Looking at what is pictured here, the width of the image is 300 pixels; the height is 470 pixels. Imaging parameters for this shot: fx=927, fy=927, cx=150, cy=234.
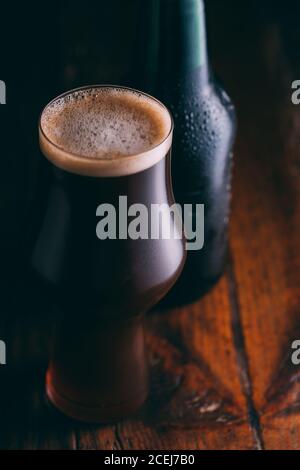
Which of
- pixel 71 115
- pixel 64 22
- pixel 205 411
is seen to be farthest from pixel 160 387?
pixel 64 22

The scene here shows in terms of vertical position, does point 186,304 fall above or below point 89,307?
below

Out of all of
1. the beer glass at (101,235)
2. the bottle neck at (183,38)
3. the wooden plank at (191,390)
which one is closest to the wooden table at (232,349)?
the wooden plank at (191,390)

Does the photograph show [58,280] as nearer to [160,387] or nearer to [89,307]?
[89,307]

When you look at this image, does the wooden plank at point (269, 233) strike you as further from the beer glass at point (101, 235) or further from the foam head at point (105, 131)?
the foam head at point (105, 131)


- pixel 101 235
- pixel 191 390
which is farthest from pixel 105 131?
pixel 191 390

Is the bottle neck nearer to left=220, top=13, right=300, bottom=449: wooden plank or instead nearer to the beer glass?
the beer glass

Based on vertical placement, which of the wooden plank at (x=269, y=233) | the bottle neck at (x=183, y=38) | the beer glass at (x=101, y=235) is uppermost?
the bottle neck at (x=183, y=38)

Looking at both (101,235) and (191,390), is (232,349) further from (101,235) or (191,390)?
(101,235)
